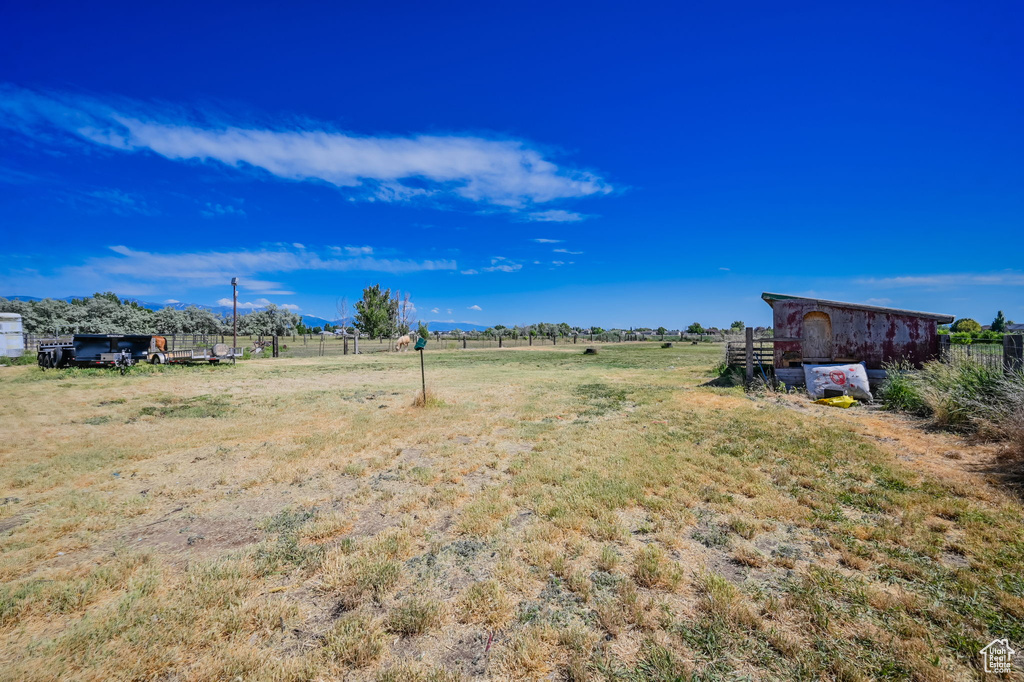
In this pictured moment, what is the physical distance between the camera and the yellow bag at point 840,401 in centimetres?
890

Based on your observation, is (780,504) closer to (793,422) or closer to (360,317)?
(793,422)

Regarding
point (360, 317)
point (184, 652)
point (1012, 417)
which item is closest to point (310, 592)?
point (184, 652)

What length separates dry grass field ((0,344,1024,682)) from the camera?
2248mm

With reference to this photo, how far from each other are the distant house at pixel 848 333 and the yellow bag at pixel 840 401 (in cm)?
159

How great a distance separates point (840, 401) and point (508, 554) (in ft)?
30.9

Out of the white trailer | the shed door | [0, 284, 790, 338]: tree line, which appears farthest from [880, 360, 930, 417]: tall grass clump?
the white trailer

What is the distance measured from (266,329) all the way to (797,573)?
221ft

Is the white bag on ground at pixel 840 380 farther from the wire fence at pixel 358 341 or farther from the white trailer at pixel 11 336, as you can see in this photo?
the white trailer at pixel 11 336

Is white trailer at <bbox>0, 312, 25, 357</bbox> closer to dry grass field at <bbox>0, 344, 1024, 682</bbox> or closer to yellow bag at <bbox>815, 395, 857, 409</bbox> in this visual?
dry grass field at <bbox>0, 344, 1024, 682</bbox>

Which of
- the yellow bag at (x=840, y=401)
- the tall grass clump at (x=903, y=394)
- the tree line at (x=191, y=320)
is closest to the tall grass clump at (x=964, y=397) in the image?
the tall grass clump at (x=903, y=394)

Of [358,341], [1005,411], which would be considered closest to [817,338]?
[1005,411]

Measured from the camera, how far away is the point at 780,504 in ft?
13.6

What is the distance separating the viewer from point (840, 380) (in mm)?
9453

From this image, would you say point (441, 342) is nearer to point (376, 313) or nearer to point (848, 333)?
point (376, 313)
